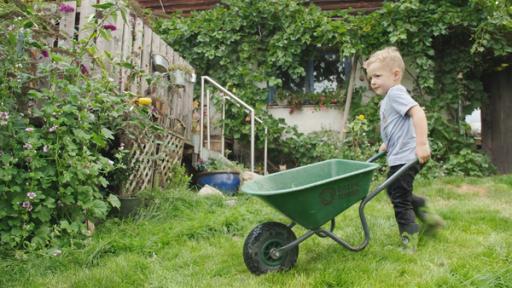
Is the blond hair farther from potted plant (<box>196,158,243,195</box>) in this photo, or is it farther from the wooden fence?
potted plant (<box>196,158,243,195</box>)

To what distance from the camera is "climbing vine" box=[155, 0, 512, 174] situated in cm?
738

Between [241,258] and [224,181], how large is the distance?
111 inches

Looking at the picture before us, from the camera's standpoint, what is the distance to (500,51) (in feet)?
24.0

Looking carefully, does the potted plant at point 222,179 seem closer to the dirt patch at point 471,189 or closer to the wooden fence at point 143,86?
the wooden fence at point 143,86

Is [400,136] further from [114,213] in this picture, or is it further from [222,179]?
[222,179]

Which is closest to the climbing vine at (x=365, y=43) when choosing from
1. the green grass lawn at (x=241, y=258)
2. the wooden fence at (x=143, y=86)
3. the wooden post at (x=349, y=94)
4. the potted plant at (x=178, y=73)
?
the wooden post at (x=349, y=94)

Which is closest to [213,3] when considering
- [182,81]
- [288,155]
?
[288,155]

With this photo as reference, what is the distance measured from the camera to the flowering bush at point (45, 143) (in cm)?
290

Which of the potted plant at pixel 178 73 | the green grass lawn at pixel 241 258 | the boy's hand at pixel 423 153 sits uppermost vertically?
the potted plant at pixel 178 73

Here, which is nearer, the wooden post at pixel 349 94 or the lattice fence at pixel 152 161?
the lattice fence at pixel 152 161

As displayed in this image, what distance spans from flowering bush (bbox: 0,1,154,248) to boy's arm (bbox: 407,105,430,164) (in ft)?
6.76

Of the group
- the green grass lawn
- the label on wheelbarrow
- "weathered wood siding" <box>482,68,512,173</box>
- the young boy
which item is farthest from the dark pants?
"weathered wood siding" <box>482,68,512,173</box>

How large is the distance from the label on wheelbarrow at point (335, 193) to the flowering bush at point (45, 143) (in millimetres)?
1688

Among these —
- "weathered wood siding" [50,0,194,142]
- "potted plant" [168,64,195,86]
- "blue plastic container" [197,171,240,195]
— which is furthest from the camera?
"blue plastic container" [197,171,240,195]
